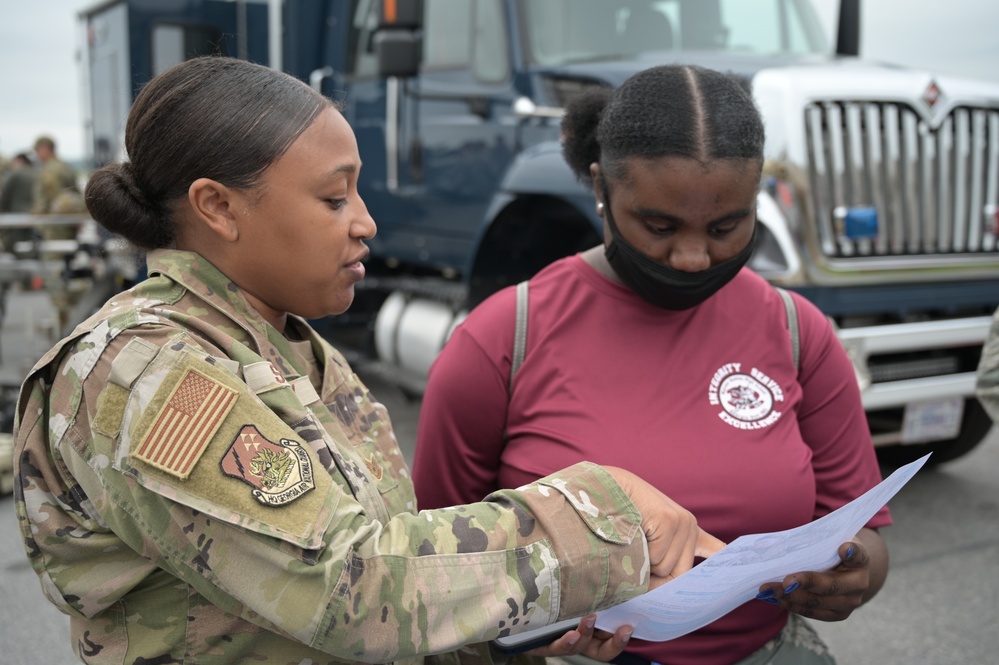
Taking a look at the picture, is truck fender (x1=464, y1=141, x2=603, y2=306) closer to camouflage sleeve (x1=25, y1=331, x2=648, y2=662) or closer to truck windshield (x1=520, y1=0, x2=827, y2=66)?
truck windshield (x1=520, y1=0, x2=827, y2=66)

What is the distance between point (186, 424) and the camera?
Answer: 1.09m

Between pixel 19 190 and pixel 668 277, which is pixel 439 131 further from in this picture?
pixel 19 190

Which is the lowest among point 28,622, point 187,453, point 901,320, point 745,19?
point 28,622

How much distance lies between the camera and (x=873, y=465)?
1856 millimetres

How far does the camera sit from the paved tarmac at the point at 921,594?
11.2 ft

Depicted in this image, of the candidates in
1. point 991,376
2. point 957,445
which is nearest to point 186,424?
point 991,376

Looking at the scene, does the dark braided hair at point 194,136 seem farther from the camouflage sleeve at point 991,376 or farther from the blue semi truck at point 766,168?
the blue semi truck at point 766,168

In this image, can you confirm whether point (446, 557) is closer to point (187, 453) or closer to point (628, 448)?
point (187, 453)

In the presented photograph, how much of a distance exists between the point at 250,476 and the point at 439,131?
A: 4.65 metres

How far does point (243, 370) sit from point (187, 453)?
0.50ft

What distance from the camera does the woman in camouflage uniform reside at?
3.57 ft

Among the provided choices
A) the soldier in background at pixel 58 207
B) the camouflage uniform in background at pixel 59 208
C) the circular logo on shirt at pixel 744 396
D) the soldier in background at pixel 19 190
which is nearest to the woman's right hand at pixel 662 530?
the circular logo on shirt at pixel 744 396

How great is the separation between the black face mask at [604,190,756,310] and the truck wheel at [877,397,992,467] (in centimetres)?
375

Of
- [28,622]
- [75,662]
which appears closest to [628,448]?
[75,662]
